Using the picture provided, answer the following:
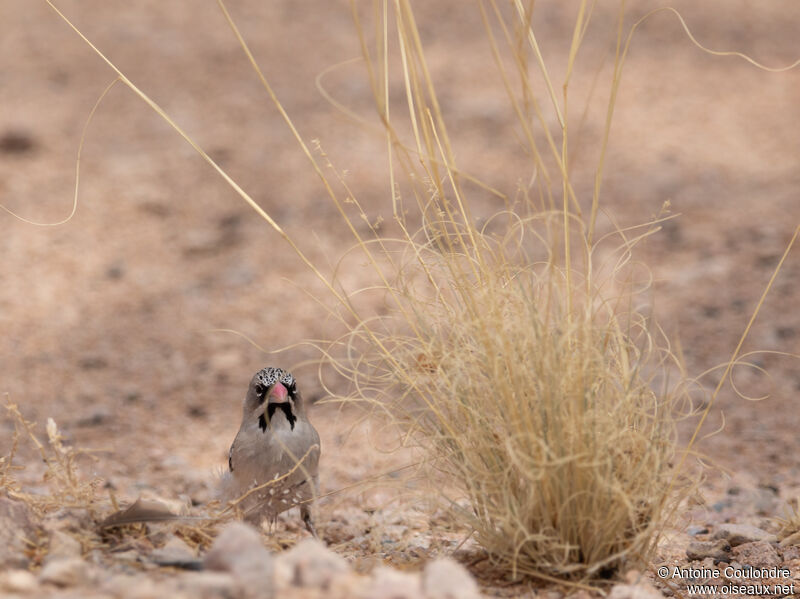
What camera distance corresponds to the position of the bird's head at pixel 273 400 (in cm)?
320

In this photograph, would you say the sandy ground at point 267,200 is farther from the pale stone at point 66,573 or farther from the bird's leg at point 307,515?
the pale stone at point 66,573

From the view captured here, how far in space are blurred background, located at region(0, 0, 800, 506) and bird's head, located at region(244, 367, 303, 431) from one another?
108 cm

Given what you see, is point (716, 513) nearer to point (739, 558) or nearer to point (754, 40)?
point (739, 558)

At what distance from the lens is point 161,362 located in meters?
5.69

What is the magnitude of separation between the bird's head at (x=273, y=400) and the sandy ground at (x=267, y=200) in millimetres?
578

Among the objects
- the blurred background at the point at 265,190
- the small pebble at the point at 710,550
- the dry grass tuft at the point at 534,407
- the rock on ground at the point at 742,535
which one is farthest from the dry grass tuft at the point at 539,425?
the blurred background at the point at 265,190

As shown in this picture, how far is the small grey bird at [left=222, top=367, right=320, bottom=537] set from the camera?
3.10 meters

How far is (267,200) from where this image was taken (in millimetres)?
7246

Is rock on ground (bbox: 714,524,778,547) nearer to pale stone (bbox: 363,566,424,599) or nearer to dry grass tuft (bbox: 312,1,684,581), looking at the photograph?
dry grass tuft (bbox: 312,1,684,581)

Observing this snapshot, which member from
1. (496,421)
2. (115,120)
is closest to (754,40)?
(115,120)

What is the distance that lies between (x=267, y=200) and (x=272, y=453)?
14.2ft

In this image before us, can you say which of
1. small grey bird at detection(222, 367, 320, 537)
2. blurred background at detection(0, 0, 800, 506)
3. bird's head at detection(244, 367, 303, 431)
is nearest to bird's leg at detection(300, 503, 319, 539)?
small grey bird at detection(222, 367, 320, 537)

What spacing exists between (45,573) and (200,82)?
734 cm

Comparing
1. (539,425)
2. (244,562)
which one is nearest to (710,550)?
(539,425)
